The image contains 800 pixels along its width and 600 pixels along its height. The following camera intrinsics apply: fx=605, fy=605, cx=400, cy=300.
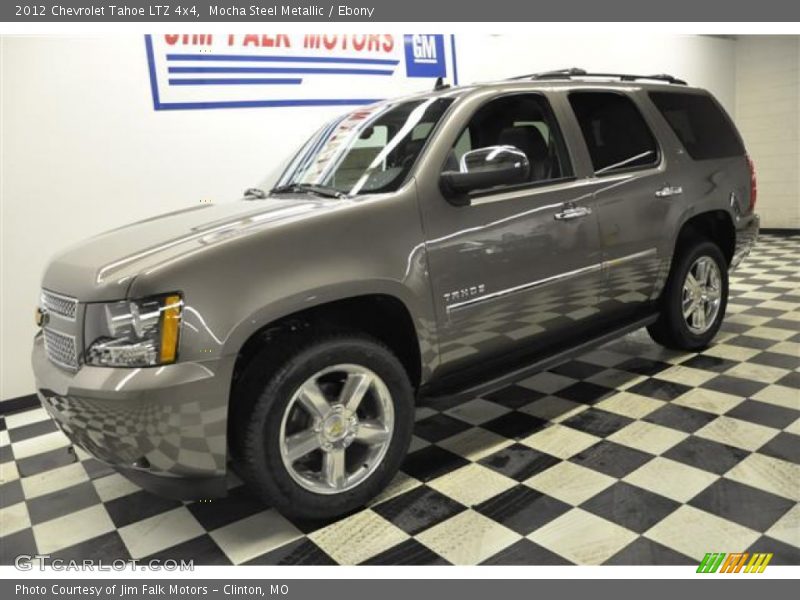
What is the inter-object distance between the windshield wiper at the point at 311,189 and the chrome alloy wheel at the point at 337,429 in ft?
2.43

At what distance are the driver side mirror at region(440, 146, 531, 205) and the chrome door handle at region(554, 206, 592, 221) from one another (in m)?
0.45

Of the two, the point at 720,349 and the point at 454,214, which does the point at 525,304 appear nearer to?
the point at 454,214

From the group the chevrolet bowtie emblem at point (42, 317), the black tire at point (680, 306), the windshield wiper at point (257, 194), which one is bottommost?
the black tire at point (680, 306)

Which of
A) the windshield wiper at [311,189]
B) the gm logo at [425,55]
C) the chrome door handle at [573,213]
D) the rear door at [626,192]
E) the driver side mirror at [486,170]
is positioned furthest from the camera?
the gm logo at [425,55]

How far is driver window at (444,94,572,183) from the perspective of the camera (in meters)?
2.89

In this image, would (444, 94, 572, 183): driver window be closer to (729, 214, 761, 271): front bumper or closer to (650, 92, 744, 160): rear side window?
(650, 92, 744, 160): rear side window

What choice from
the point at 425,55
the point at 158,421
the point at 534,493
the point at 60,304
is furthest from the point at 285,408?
the point at 425,55

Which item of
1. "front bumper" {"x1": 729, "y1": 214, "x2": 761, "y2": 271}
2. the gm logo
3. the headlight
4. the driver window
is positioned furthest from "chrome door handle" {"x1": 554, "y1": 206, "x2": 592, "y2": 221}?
the gm logo

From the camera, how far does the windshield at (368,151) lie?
96.0 inches

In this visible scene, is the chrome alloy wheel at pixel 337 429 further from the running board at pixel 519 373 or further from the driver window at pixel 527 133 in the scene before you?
the driver window at pixel 527 133

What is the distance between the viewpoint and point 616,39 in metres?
7.23

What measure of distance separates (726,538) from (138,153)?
397 centimetres

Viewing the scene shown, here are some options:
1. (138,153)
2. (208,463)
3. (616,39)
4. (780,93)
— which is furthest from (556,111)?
(780,93)

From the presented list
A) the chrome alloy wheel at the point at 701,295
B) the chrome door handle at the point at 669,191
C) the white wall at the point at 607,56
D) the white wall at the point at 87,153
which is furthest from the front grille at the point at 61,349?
the white wall at the point at 607,56
